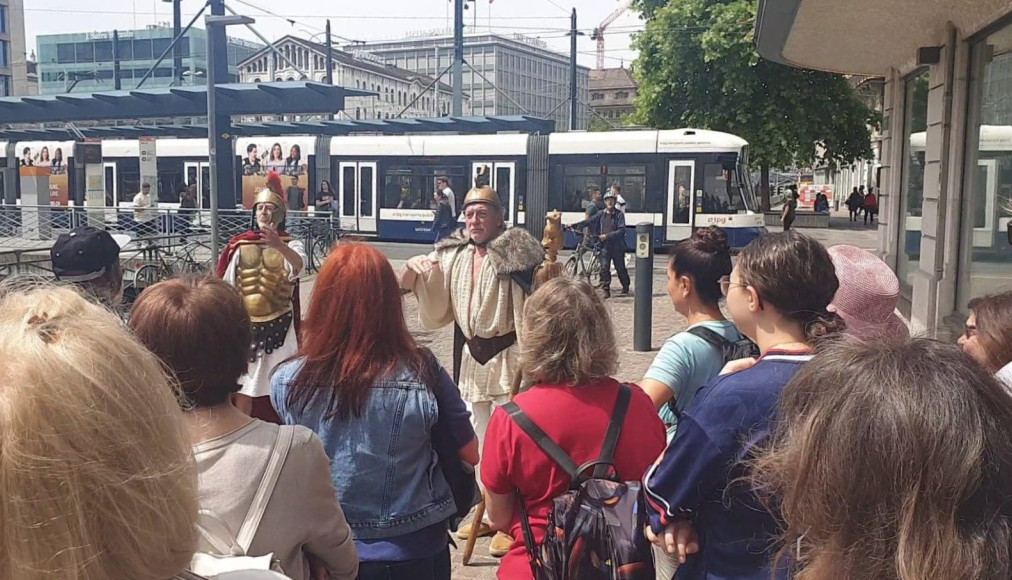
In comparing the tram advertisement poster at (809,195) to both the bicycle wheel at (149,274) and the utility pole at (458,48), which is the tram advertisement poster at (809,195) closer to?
the utility pole at (458,48)

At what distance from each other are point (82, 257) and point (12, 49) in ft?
305

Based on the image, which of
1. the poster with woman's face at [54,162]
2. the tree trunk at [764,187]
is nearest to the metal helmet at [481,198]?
the poster with woman's face at [54,162]

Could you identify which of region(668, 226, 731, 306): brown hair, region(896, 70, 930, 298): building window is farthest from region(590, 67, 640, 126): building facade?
region(668, 226, 731, 306): brown hair

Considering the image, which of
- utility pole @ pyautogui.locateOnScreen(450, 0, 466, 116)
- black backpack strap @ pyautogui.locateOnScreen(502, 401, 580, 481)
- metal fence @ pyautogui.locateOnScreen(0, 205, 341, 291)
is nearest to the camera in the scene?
black backpack strap @ pyautogui.locateOnScreen(502, 401, 580, 481)

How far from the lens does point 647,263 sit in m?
10.4

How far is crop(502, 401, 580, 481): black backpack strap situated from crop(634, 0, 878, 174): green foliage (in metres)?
Result: 27.0

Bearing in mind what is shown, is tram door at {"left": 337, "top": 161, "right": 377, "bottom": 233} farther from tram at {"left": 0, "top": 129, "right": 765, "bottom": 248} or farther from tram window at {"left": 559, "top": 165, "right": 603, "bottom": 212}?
tram window at {"left": 559, "top": 165, "right": 603, "bottom": 212}

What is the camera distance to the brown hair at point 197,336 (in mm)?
2160

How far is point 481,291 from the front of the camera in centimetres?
477

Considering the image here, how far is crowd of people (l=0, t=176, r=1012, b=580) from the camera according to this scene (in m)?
1.21

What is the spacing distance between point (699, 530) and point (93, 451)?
4.69 ft

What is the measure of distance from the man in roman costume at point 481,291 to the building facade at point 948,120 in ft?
14.9

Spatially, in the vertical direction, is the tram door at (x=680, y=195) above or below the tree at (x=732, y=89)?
below

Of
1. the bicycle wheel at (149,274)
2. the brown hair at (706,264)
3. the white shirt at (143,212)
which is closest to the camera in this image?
the brown hair at (706,264)
